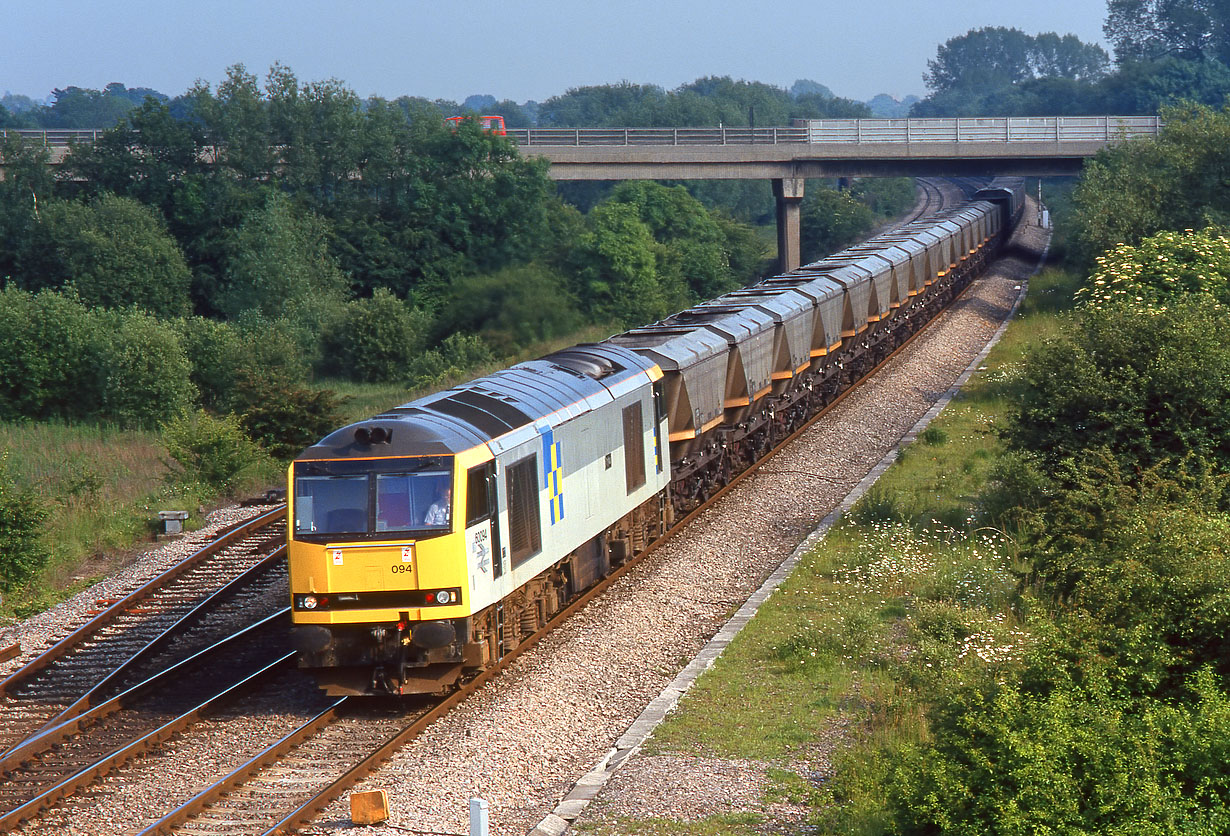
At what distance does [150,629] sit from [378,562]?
5641 mm

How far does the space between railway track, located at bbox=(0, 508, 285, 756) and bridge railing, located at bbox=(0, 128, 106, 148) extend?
140 ft

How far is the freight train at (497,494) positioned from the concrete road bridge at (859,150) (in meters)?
30.5

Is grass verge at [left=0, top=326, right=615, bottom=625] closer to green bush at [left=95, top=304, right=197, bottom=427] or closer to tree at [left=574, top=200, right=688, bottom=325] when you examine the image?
green bush at [left=95, top=304, right=197, bottom=427]

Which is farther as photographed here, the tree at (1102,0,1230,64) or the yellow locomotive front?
the tree at (1102,0,1230,64)

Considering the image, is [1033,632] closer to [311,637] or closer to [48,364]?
[311,637]

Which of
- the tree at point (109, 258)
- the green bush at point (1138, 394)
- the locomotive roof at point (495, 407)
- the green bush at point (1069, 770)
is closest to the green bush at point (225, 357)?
the tree at point (109, 258)

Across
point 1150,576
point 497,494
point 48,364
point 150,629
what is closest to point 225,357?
point 48,364

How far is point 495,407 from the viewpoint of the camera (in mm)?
14492

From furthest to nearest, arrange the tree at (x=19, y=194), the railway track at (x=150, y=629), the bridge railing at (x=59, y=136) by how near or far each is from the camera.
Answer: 1. the bridge railing at (x=59, y=136)
2. the tree at (x=19, y=194)
3. the railway track at (x=150, y=629)

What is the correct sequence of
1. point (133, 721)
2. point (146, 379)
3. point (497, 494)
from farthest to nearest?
point (146, 379) → point (497, 494) → point (133, 721)

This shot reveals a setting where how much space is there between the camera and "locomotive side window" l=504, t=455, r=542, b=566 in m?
13.8

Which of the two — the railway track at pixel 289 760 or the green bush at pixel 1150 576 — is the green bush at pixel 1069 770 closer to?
the green bush at pixel 1150 576

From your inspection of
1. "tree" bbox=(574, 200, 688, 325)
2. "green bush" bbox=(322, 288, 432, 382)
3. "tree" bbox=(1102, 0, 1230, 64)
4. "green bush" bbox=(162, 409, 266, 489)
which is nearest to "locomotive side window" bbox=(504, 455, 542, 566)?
"green bush" bbox=(162, 409, 266, 489)

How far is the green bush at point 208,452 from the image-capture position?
25.5 meters
